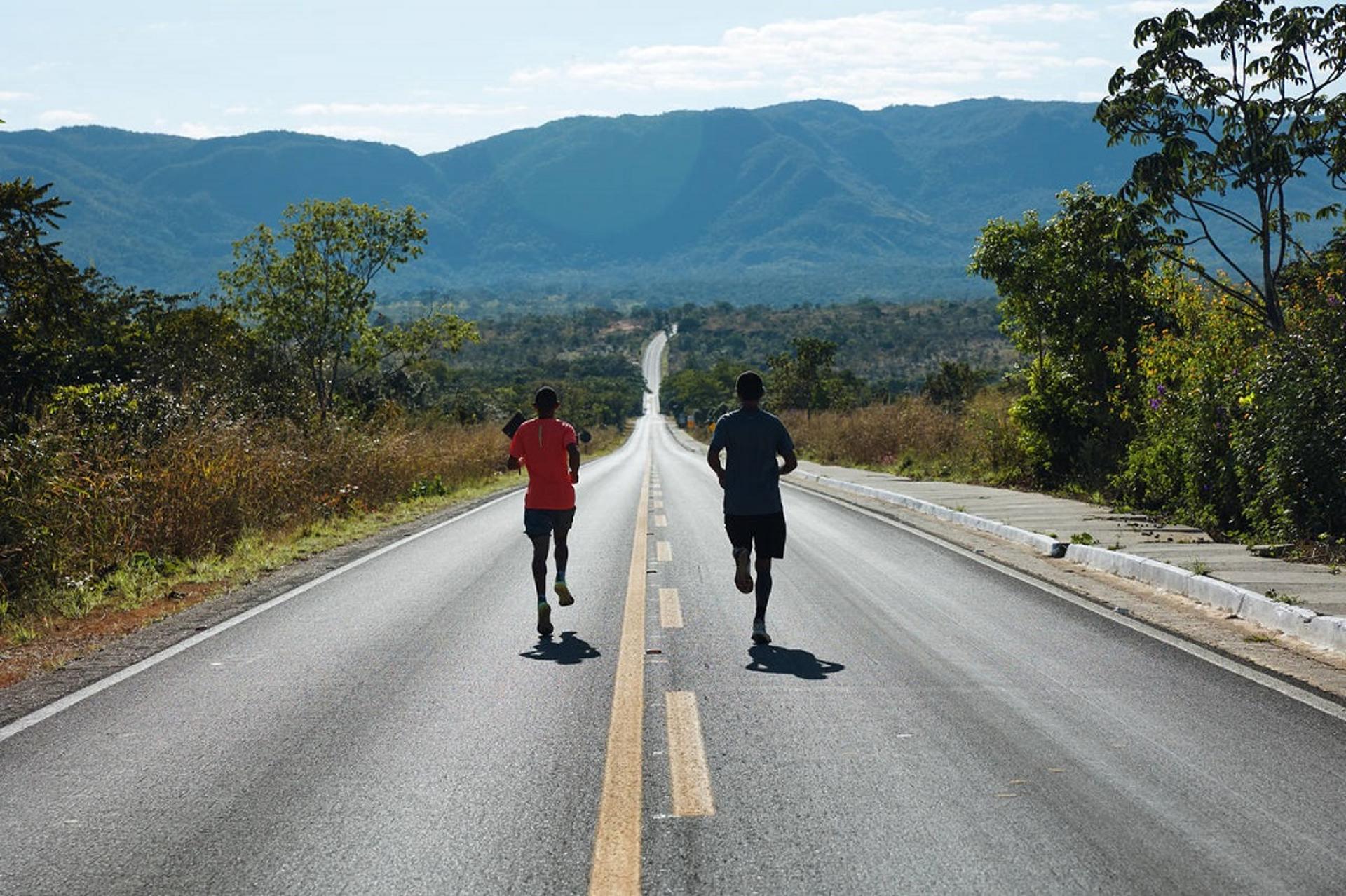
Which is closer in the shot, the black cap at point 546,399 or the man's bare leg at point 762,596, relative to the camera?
the man's bare leg at point 762,596

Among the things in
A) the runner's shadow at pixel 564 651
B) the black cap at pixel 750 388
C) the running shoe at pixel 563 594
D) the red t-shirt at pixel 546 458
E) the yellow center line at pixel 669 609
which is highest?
the black cap at pixel 750 388

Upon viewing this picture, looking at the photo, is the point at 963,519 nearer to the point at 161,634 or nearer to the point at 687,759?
the point at 161,634

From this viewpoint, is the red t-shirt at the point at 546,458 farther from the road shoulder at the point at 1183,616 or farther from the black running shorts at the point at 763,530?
the road shoulder at the point at 1183,616

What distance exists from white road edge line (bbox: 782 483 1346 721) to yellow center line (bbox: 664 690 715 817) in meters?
3.50

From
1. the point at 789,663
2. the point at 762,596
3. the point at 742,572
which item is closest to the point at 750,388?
the point at 742,572

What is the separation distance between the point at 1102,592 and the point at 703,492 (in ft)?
56.7

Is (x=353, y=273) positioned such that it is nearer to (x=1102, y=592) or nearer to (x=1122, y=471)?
(x=1122, y=471)

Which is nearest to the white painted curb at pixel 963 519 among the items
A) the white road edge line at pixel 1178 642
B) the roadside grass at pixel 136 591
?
the white road edge line at pixel 1178 642

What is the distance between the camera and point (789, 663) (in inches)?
321

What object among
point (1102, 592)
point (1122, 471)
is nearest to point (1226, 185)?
point (1122, 471)

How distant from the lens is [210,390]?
2320cm

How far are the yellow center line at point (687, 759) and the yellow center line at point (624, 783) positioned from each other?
0.17m

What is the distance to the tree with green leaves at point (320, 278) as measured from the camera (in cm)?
3075

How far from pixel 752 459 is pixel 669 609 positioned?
1.93m
